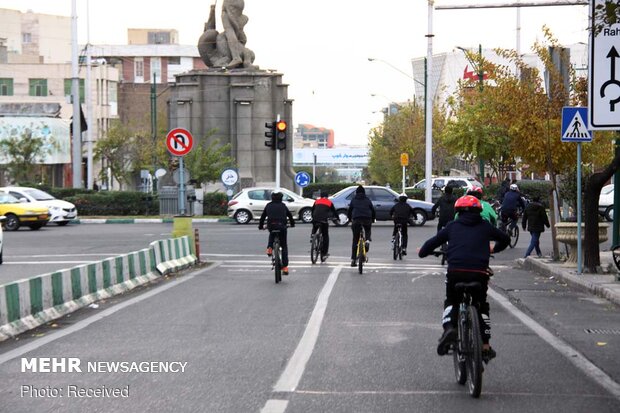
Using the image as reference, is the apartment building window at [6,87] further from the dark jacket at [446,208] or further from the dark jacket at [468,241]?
the dark jacket at [468,241]

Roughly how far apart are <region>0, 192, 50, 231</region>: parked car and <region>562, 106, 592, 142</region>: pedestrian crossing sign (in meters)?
25.8

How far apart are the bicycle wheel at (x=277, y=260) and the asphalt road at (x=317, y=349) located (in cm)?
30

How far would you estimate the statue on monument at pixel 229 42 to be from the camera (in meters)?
57.4

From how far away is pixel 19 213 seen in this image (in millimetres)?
42000

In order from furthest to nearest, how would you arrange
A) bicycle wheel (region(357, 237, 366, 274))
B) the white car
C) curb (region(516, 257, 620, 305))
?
the white car < bicycle wheel (region(357, 237, 366, 274)) < curb (region(516, 257, 620, 305))

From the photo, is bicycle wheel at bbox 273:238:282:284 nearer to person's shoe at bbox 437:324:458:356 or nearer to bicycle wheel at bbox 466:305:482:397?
person's shoe at bbox 437:324:458:356

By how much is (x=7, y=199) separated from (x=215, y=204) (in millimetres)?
12464

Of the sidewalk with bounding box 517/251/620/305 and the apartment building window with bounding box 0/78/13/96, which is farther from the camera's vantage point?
the apartment building window with bounding box 0/78/13/96

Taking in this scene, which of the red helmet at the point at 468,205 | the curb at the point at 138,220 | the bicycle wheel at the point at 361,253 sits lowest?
the curb at the point at 138,220

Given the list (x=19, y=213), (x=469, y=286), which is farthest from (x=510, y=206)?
(x=469, y=286)

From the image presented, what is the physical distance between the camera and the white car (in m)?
43.1

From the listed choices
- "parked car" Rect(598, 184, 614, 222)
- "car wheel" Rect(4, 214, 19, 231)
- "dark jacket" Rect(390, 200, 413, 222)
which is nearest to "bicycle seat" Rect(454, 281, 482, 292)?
"dark jacket" Rect(390, 200, 413, 222)

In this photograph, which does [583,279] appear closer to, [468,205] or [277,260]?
[277,260]

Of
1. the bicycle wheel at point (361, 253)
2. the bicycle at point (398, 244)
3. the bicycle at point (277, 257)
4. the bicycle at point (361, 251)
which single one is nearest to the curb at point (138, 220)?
the bicycle at point (398, 244)
